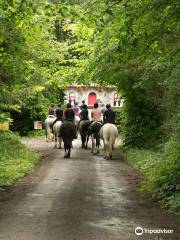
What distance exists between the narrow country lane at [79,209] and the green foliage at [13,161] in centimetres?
48

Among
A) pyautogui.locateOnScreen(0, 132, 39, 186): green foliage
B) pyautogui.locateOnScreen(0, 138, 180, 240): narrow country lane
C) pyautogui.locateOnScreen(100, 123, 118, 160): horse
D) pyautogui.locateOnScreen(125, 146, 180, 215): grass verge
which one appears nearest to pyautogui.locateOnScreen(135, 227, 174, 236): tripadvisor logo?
pyautogui.locateOnScreen(0, 138, 180, 240): narrow country lane

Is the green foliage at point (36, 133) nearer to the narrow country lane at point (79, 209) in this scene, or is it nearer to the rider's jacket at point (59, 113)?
the rider's jacket at point (59, 113)

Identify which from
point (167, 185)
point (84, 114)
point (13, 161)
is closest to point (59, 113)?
point (84, 114)

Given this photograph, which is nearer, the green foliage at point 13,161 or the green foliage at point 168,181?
the green foliage at point 168,181

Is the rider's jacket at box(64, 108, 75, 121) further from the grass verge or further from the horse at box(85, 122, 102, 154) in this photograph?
the grass verge

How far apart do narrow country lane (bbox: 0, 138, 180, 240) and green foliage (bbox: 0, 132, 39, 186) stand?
48 centimetres

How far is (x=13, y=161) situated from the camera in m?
A: 21.2

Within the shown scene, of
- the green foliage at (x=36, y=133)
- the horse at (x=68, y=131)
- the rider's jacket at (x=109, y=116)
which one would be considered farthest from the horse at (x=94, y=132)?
the green foliage at (x=36, y=133)

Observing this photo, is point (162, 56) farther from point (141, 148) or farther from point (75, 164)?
point (141, 148)

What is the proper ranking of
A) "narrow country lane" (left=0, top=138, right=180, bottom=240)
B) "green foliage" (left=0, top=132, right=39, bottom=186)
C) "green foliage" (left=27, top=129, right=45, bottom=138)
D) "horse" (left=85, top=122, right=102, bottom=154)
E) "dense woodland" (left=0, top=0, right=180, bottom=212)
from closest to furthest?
"narrow country lane" (left=0, top=138, right=180, bottom=240)
"dense woodland" (left=0, top=0, right=180, bottom=212)
"green foliage" (left=0, top=132, right=39, bottom=186)
"horse" (left=85, top=122, right=102, bottom=154)
"green foliage" (left=27, top=129, right=45, bottom=138)

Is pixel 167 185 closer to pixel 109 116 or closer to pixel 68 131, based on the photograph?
pixel 68 131

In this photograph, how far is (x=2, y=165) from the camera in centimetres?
1967

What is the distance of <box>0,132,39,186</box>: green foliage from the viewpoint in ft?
57.3

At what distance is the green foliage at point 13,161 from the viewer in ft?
57.3
